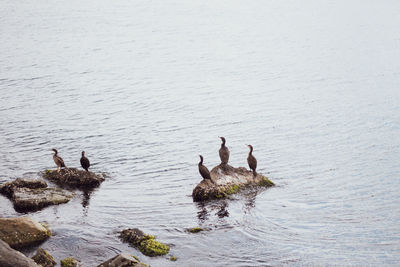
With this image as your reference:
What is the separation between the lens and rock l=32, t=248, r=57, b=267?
709 inches

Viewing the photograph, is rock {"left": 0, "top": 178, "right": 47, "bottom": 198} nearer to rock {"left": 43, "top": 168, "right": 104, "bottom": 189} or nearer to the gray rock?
the gray rock

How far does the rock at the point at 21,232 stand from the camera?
19578 millimetres

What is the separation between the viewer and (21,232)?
65.4 ft

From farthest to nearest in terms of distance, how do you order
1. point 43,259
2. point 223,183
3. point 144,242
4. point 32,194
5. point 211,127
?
point 211,127 < point 223,183 < point 32,194 < point 144,242 < point 43,259

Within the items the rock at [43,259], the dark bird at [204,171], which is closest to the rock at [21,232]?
the rock at [43,259]

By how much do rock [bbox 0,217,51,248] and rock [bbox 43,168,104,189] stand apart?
22.2 feet

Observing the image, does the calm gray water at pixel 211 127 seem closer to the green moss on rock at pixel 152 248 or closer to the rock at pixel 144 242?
the rock at pixel 144 242

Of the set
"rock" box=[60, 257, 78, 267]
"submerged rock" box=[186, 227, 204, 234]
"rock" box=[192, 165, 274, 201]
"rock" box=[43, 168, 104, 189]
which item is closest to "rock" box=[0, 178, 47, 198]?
"rock" box=[43, 168, 104, 189]

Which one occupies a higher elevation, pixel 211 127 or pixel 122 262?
pixel 211 127

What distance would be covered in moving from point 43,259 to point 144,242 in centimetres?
389

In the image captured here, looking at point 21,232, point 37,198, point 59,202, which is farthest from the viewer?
point 59,202

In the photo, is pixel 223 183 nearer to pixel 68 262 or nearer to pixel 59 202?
pixel 59 202

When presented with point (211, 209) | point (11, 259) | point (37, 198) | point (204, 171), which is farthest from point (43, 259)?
point (204, 171)

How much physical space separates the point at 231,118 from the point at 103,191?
2315 centimetres
